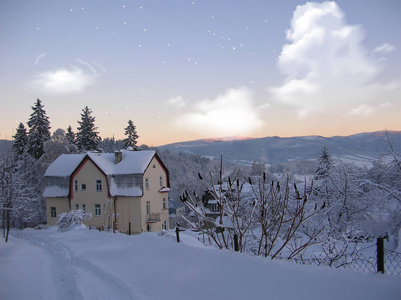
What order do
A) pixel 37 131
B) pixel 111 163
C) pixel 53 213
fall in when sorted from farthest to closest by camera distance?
pixel 37 131 < pixel 53 213 < pixel 111 163

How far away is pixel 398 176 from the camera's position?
1172 cm

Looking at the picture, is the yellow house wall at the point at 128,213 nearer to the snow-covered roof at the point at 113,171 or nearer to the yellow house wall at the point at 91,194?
the snow-covered roof at the point at 113,171

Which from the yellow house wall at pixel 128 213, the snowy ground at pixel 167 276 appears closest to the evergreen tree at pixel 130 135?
the yellow house wall at pixel 128 213

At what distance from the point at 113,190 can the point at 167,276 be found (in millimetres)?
19875

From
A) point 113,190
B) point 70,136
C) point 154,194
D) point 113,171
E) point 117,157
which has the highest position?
point 70,136

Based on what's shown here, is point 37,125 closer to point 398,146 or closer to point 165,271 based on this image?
point 165,271

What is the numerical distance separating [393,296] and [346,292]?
Result: 649 mm

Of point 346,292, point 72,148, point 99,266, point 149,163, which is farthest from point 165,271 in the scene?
point 72,148

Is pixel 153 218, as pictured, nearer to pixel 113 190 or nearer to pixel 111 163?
pixel 113 190

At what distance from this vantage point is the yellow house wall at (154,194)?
2575 centimetres

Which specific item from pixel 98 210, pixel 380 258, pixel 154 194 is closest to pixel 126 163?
pixel 154 194

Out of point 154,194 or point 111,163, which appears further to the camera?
point 154,194

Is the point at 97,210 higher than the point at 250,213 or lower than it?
lower

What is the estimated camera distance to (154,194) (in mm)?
27266
